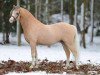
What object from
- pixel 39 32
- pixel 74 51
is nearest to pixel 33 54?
pixel 39 32

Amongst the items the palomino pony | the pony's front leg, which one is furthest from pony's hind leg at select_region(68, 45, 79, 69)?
the pony's front leg

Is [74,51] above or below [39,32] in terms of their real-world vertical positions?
below

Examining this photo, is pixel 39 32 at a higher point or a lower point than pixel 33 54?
higher

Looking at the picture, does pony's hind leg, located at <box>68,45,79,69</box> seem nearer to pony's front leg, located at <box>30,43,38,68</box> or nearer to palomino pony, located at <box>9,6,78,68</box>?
palomino pony, located at <box>9,6,78,68</box>

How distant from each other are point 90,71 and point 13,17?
2992 mm

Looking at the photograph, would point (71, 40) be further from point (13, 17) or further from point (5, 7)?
point (5, 7)

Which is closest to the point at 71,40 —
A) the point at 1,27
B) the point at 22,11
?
the point at 22,11

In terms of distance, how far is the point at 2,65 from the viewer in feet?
43.1

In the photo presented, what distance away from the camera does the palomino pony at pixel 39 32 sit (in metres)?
12.3

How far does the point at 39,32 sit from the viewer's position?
40.6ft

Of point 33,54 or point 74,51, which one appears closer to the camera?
point 33,54

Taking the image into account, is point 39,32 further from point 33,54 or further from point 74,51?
point 74,51

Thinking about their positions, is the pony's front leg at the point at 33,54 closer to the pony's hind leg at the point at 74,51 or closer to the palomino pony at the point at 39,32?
the palomino pony at the point at 39,32

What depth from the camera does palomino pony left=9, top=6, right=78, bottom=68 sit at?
12289mm
